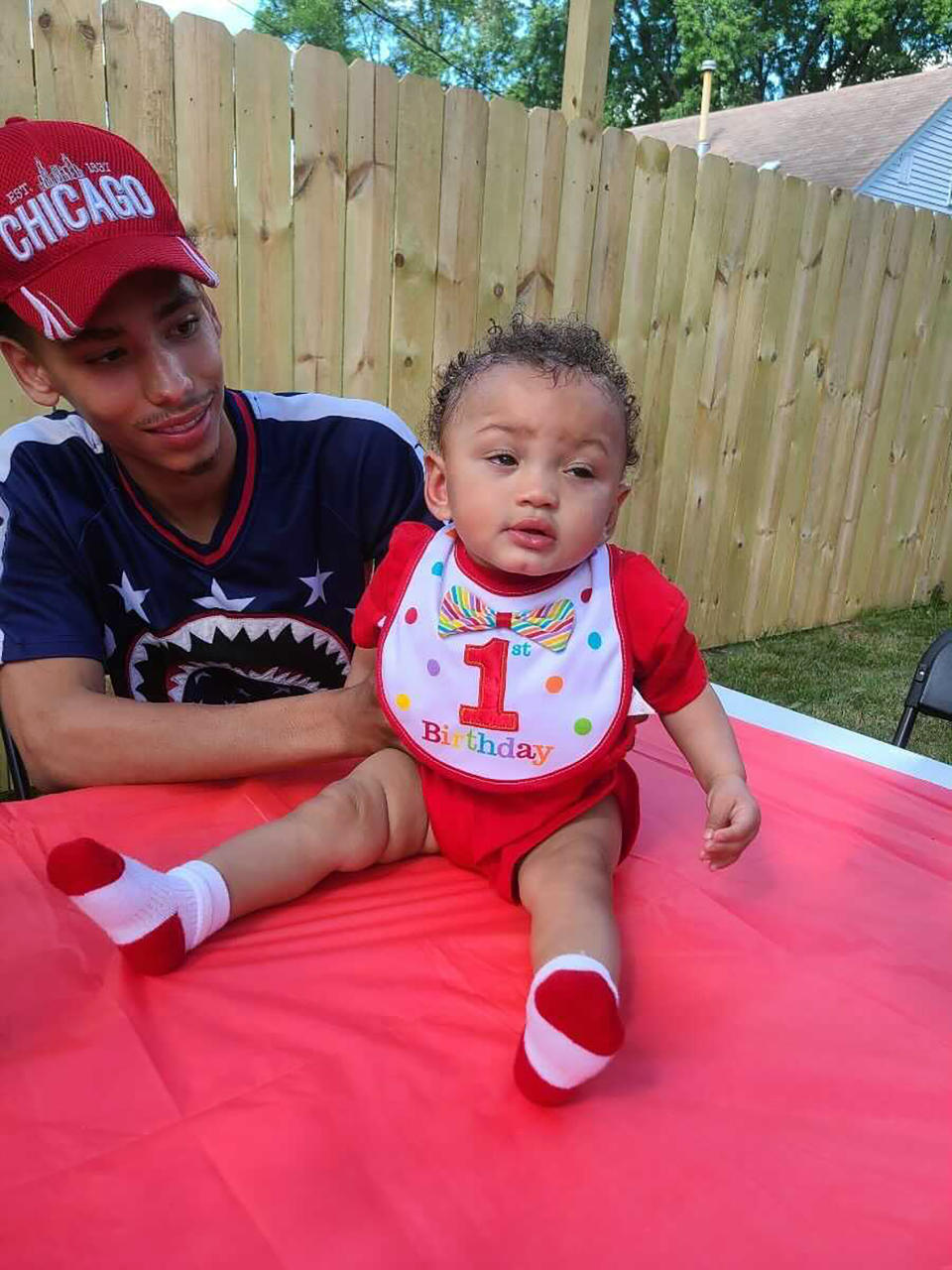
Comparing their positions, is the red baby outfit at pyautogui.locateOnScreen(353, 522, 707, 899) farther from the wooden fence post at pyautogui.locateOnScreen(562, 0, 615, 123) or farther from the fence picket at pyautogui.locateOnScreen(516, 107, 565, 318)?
the wooden fence post at pyautogui.locateOnScreen(562, 0, 615, 123)

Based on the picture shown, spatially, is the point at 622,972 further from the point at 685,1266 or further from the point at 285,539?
the point at 285,539

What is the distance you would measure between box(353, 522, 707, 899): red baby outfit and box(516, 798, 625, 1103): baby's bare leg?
4 centimetres

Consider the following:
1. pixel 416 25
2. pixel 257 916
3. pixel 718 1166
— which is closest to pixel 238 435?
pixel 257 916

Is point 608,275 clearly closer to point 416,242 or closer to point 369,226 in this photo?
point 416,242

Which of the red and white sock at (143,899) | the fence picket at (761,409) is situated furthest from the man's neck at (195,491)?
the fence picket at (761,409)

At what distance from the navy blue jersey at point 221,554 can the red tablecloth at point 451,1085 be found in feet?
1.38

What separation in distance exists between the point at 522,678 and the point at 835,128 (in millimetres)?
23915

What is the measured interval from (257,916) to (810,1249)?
29.2 inches

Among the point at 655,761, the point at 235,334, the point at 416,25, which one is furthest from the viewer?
the point at 416,25

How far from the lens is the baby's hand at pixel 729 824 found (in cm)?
118

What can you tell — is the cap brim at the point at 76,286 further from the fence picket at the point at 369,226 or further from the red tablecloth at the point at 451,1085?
the fence picket at the point at 369,226

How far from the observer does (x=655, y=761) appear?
193 centimetres

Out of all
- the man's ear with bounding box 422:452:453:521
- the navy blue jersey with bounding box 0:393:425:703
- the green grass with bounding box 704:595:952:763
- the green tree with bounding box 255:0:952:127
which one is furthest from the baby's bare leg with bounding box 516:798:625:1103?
the green tree with bounding box 255:0:952:127

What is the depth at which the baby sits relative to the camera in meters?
1.27
